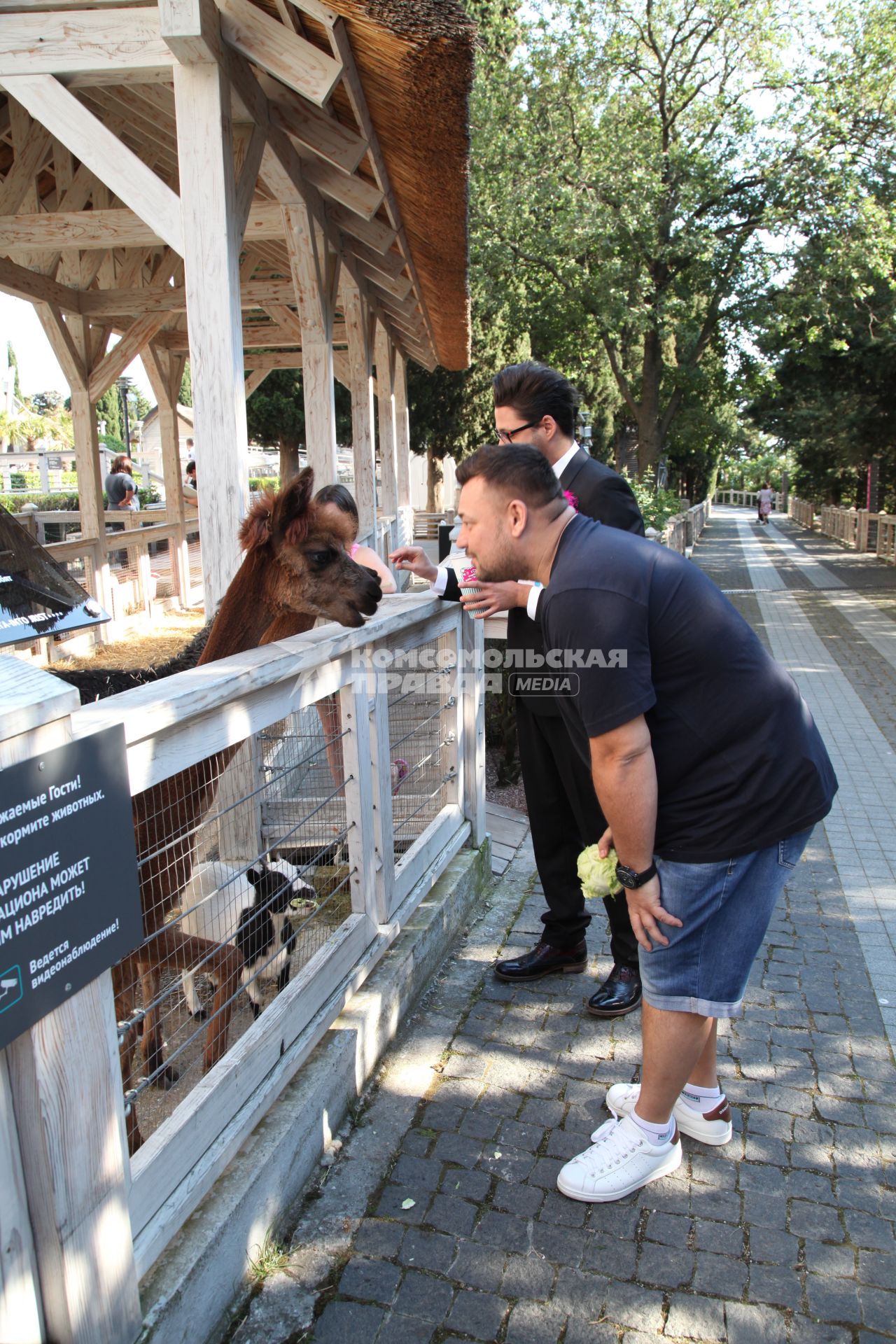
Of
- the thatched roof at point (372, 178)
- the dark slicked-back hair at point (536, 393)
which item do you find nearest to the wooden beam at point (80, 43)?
the thatched roof at point (372, 178)

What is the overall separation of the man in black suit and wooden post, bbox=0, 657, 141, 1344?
68.6 inches

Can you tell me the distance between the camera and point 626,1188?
261 centimetres

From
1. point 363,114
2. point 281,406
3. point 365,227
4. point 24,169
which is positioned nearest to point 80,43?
point 363,114

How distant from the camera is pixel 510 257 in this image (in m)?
25.7

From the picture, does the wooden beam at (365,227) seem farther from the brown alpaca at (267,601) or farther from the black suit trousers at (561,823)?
the black suit trousers at (561,823)

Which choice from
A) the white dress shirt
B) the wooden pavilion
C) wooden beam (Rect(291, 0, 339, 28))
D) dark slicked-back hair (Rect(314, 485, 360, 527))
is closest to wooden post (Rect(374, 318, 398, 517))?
the wooden pavilion

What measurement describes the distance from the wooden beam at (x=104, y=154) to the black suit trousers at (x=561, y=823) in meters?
3.04

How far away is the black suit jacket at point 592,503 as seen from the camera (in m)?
3.24

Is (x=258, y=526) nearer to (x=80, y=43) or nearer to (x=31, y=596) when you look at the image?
(x=31, y=596)

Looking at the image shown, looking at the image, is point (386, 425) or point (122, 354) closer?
point (122, 354)

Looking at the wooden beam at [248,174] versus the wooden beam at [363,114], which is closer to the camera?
the wooden beam at [363,114]

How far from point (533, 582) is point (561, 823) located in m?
1.15

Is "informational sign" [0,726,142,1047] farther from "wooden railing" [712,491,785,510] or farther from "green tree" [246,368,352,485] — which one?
"wooden railing" [712,491,785,510]

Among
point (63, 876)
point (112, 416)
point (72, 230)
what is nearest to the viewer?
point (63, 876)
